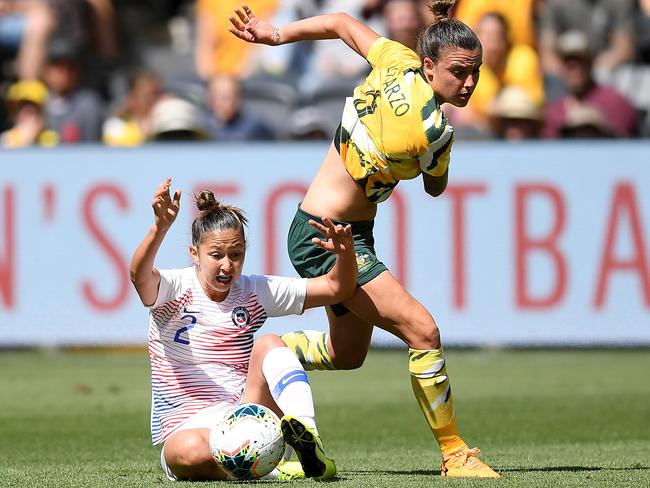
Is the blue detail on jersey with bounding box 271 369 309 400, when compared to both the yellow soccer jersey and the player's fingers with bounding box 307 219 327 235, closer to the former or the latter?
the player's fingers with bounding box 307 219 327 235

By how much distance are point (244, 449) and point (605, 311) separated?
723 centimetres

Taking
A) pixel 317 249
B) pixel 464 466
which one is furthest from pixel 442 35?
pixel 464 466

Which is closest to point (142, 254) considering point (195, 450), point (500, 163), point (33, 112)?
point (195, 450)

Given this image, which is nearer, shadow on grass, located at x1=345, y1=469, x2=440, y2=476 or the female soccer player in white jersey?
the female soccer player in white jersey

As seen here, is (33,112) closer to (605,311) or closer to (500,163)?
(500,163)

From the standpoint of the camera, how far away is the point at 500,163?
12625mm

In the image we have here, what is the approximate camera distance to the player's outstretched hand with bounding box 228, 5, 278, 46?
675cm

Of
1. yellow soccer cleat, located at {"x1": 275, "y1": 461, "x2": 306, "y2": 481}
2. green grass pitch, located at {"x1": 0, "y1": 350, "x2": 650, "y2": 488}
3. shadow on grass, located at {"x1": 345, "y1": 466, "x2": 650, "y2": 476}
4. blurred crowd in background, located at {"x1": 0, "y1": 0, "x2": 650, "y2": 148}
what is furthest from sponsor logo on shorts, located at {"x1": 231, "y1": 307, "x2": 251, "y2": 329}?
blurred crowd in background, located at {"x1": 0, "y1": 0, "x2": 650, "y2": 148}

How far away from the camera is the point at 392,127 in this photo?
6254 mm

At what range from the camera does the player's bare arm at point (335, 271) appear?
605 cm

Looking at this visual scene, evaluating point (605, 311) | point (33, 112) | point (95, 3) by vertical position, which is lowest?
point (605, 311)

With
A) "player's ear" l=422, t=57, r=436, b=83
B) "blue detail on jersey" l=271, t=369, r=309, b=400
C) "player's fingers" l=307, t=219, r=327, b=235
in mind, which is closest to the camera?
"blue detail on jersey" l=271, t=369, r=309, b=400

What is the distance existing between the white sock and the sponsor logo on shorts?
0.24 meters

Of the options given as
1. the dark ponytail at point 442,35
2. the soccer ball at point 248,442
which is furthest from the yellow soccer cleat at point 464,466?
the dark ponytail at point 442,35
